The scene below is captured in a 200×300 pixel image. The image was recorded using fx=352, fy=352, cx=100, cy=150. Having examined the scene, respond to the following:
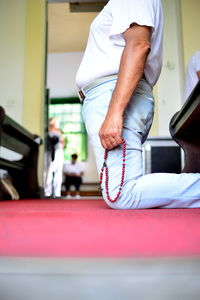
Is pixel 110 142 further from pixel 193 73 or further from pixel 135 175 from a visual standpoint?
pixel 193 73

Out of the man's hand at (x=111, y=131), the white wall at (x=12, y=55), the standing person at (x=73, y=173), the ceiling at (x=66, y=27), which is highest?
the ceiling at (x=66, y=27)

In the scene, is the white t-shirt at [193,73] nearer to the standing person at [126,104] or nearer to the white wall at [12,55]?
the standing person at [126,104]

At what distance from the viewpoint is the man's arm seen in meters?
1.13

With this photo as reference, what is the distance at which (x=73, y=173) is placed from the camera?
8594mm

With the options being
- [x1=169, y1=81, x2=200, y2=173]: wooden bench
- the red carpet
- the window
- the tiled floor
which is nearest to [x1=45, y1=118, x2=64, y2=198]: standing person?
the window

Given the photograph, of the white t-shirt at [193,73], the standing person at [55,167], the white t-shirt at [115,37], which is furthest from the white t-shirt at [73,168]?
the white t-shirt at [115,37]

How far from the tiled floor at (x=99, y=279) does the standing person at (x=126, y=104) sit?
2.83ft

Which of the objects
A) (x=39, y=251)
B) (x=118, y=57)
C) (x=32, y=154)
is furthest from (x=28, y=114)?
(x=39, y=251)

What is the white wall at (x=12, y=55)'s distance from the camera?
15.3 ft

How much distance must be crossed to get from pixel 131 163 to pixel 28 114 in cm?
358

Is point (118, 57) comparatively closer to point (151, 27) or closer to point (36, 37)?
point (151, 27)

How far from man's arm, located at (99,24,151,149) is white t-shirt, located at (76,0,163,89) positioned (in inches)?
3.2

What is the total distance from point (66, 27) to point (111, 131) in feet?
24.5

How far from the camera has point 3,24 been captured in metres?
4.88
